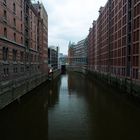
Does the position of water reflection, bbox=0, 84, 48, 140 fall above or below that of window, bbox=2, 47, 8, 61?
below

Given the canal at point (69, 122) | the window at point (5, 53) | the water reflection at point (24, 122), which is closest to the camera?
the water reflection at point (24, 122)

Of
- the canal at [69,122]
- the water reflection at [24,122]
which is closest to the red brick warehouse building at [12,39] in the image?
the water reflection at [24,122]

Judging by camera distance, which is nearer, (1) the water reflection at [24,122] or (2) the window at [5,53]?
(1) the water reflection at [24,122]

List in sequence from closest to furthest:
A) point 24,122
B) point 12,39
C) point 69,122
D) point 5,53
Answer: point 24,122 → point 69,122 → point 5,53 → point 12,39

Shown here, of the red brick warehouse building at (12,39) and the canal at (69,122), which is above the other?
the red brick warehouse building at (12,39)

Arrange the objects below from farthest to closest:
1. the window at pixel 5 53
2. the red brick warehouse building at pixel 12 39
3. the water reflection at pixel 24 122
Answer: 1. the window at pixel 5 53
2. the red brick warehouse building at pixel 12 39
3. the water reflection at pixel 24 122

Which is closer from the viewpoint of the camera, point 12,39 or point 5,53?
point 5,53

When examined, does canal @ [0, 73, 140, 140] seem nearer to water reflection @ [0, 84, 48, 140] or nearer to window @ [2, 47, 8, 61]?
water reflection @ [0, 84, 48, 140]

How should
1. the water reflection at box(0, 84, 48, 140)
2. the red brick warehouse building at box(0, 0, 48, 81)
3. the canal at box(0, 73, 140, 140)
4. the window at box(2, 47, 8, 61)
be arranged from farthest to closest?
1. the window at box(2, 47, 8, 61)
2. the red brick warehouse building at box(0, 0, 48, 81)
3. the canal at box(0, 73, 140, 140)
4. the water reflection at box(0, 84, 48, 140)

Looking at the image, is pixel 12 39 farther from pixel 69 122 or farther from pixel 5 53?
pixel 69 122

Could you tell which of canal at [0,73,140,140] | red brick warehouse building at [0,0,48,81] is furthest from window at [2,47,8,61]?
canal at [0,73,140,140]

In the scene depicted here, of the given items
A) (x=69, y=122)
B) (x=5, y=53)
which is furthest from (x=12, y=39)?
(x=69, y=122)

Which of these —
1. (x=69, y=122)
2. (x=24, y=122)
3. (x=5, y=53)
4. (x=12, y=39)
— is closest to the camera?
(x=24, y=122)

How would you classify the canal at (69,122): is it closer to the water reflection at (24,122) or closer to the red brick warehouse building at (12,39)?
the water reflection at (24,122)
